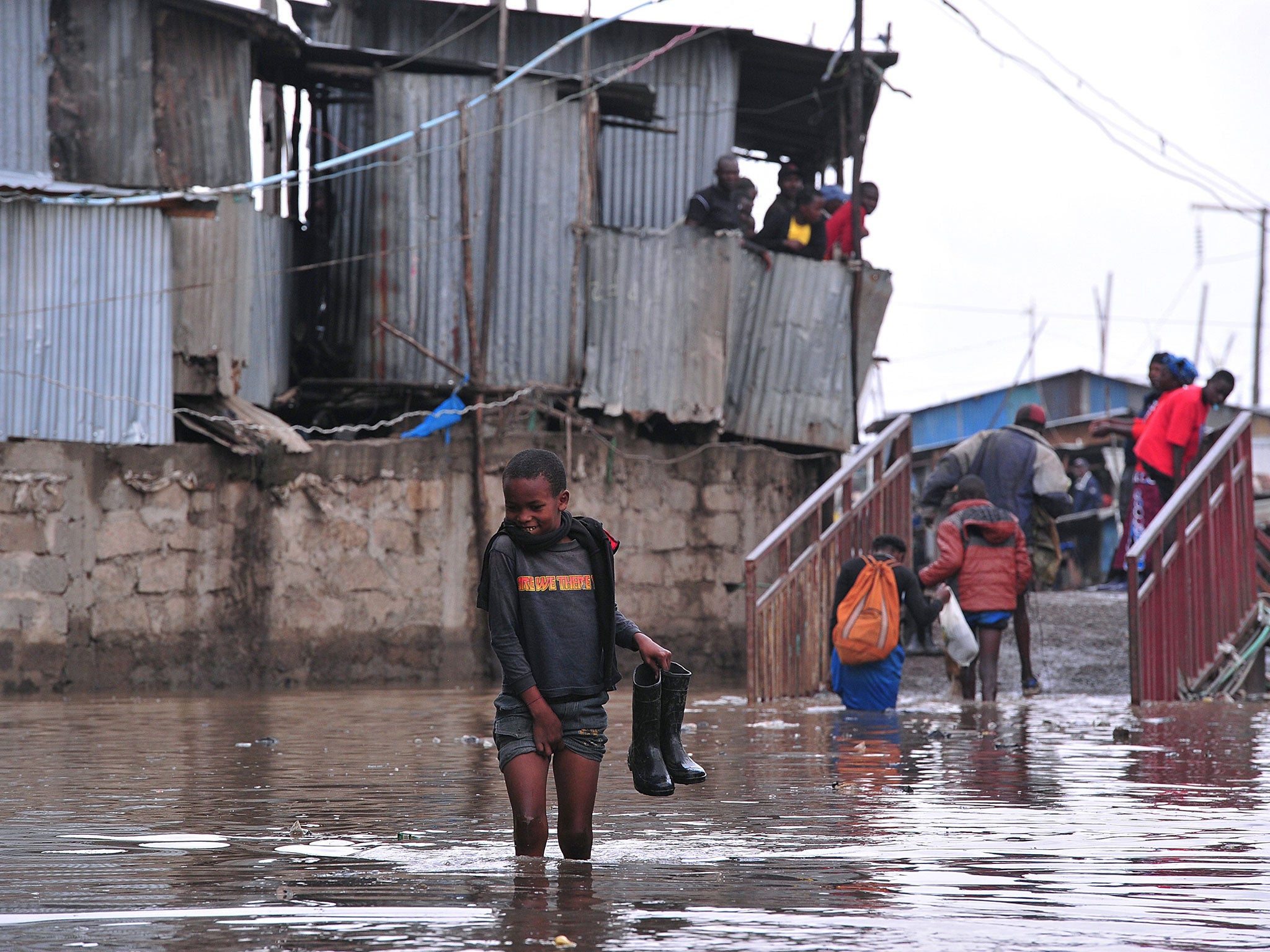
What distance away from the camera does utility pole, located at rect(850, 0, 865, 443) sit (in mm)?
16531

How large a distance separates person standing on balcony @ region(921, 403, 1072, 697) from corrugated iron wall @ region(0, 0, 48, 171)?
835 centimetres

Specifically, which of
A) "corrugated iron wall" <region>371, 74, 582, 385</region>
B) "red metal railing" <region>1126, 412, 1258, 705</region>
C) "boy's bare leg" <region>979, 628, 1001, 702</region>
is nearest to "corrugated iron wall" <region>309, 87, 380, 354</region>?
"corrugated iron wall" <region>371, 74, 582, 385</region>

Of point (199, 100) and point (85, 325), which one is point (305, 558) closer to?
point (85, 325)

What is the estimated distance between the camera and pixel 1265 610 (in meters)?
11.2

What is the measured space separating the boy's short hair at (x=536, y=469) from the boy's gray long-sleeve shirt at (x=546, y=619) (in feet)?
0.65

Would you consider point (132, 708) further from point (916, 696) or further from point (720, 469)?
point (720, 469)

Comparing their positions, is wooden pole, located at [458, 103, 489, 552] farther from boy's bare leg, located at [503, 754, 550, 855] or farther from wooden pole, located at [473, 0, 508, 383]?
boy's bare leg, located at [503, 754, 550, 855]

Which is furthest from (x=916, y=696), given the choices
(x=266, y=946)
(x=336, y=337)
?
(x=266, y=946)

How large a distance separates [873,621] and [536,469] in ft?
19.5

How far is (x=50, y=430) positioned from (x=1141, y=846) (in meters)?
10.9

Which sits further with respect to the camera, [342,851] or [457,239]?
[457,239]

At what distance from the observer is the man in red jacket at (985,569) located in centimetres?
1073

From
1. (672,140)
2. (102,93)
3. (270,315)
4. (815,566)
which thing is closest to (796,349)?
(672,140)

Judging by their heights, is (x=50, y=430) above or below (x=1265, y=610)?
above
